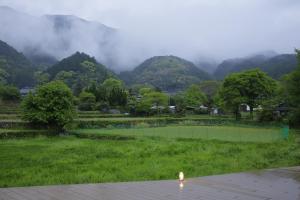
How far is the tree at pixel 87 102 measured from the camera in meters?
62.0

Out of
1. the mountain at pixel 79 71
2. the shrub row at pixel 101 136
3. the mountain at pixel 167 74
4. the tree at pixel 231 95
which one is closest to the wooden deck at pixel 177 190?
the shrub row at pixel 101 136

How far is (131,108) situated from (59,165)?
4870 centimetres

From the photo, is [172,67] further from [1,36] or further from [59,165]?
[59,165]

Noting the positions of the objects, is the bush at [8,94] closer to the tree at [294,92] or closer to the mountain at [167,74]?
the tree at [294,92]

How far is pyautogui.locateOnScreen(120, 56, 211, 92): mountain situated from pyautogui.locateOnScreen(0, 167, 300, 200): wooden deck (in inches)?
4837

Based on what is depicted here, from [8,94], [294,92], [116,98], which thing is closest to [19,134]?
[294,92]

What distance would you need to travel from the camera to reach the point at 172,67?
152 meters

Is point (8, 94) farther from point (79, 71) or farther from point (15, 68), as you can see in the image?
point (15, 68)

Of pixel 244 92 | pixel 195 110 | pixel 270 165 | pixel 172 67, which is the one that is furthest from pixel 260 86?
pixel 172 67

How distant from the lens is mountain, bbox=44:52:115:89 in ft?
317

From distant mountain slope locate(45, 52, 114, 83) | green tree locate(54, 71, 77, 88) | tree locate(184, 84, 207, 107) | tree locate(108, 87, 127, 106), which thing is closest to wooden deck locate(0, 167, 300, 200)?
tree locate(108, 87, 127, 106)

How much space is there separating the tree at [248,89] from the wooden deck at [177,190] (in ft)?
132

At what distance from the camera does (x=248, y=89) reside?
48.4m

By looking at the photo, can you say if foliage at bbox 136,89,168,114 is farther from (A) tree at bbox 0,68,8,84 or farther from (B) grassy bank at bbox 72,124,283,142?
(A) tree at bbox 0,68,8,84
